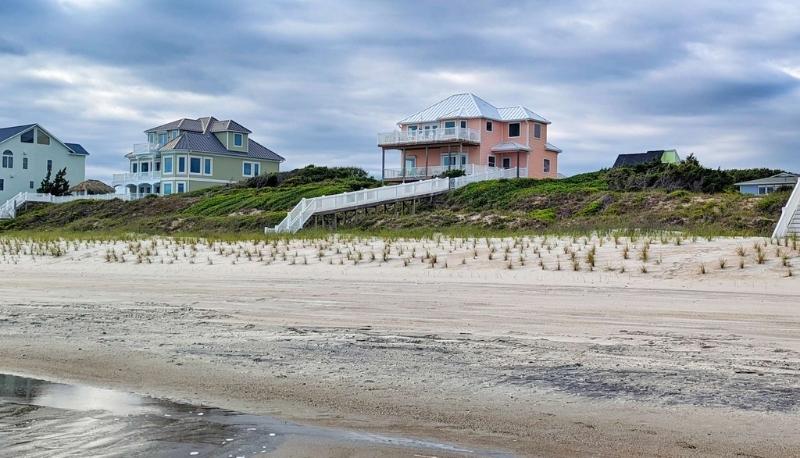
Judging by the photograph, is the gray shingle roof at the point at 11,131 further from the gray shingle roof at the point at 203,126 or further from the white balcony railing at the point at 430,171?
the white balcony railing at the point at 430,171

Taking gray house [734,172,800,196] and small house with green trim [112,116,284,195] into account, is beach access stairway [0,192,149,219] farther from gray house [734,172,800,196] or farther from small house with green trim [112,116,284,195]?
gray house [734,172,800,196]

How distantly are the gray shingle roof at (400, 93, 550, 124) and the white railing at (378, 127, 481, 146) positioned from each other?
4.58ft

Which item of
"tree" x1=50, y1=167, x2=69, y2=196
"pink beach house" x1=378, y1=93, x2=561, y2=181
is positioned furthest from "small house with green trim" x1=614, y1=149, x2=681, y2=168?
"tree" x1=50, y1=167, x2=69, y2=196

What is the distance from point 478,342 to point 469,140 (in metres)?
47.4

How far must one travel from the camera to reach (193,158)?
70.7m

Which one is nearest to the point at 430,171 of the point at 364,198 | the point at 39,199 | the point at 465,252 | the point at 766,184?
the point at 364,198

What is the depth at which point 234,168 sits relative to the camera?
7375 centimetres

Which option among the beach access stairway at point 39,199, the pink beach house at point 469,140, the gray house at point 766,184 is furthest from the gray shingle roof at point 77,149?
the gray house at point 766,184

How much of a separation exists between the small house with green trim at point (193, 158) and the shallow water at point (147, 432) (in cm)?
6420

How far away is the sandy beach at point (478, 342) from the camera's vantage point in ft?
20.6

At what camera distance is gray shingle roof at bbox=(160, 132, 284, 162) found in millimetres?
70625

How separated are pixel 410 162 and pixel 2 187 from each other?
124ft

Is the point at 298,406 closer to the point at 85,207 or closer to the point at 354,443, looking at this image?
the point at 354,443

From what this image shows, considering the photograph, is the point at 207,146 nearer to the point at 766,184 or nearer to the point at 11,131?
the point at 11,131
